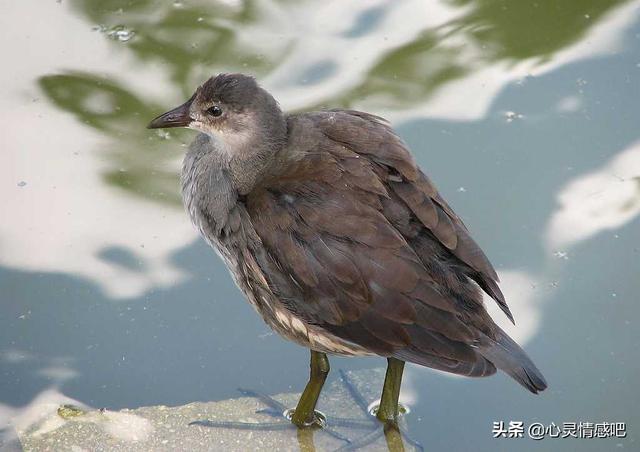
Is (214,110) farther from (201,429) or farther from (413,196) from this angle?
(201,429)

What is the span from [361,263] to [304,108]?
161 centimetres

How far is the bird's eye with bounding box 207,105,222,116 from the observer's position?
3590mm

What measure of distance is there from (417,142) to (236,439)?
1.62 meters

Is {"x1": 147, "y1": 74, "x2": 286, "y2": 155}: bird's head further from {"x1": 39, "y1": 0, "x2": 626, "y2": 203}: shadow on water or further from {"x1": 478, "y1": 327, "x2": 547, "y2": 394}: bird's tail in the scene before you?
{"x1": 478, "y1": 327, "x2": 547, "y2": 394}: bird's tail

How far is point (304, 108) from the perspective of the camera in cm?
465

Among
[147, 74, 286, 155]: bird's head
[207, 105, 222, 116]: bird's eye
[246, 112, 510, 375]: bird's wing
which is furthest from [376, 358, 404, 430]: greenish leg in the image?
[207, 105, 222, 116]: bird's eye

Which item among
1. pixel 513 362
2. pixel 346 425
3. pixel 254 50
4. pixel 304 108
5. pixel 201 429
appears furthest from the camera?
pixel 254 50

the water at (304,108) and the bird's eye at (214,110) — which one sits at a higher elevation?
the bird's eye at (214,110)

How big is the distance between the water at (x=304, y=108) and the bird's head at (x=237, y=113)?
66 centimetres

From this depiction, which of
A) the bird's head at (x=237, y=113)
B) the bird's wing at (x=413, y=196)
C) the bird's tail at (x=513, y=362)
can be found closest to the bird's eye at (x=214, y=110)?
the bird's head at (x=237, y=113)

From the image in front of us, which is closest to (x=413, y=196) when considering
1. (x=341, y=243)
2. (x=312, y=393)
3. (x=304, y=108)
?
(x=341, y=243)

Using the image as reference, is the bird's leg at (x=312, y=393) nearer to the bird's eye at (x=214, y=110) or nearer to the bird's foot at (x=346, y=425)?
the bird's foot at (x=346, y=425)

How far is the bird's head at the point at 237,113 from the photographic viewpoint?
11.7ft

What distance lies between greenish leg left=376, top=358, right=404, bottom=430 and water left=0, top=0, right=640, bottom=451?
0.08 metres
